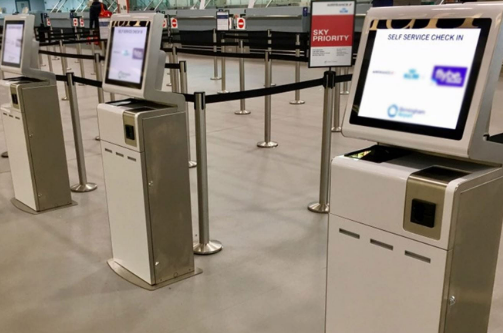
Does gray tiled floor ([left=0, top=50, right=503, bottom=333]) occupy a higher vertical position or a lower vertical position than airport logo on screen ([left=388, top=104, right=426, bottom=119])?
lower

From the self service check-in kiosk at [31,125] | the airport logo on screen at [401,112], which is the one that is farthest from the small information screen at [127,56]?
the airport logo on screen at [401,112]

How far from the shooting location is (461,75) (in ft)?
5.32

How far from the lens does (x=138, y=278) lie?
3283 mm

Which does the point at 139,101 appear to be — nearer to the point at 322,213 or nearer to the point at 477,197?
the point at 322,213

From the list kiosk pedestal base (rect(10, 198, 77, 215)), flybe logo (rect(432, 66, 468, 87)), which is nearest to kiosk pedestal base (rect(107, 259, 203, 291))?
kiosk pedestal base (rect(10, 198, 77, 215))

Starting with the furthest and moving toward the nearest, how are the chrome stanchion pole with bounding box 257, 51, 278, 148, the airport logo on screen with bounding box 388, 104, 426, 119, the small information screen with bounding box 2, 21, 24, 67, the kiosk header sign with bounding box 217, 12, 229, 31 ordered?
the kiosk header sign with bounding box 217, 12, 229, 31, the chrome stanchion pole with bounding box 257, 51, 278, 148, the small information screen with bounding box 2, 21, 24, 67, the airport logo on screen with bounding box 388, 104, 426, 119

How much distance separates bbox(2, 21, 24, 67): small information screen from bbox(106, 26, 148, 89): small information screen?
1.43 m

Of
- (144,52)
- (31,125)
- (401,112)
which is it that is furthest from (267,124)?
(401,112)

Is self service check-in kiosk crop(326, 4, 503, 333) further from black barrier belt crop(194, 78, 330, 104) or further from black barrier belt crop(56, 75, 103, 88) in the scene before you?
black barrier belt crop(56, 75, 103, 88)

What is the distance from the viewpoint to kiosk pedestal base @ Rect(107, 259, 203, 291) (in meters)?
3.20

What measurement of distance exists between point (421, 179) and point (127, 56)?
1963 mm

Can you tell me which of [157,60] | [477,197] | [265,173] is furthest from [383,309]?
[265,173]

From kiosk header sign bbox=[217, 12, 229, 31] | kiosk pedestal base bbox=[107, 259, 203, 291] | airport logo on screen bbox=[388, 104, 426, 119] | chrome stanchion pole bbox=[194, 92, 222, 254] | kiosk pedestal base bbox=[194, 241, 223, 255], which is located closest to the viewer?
airport logo on screen bbox=[388, 104, 426, 119]

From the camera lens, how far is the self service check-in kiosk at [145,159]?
291 centimetres
